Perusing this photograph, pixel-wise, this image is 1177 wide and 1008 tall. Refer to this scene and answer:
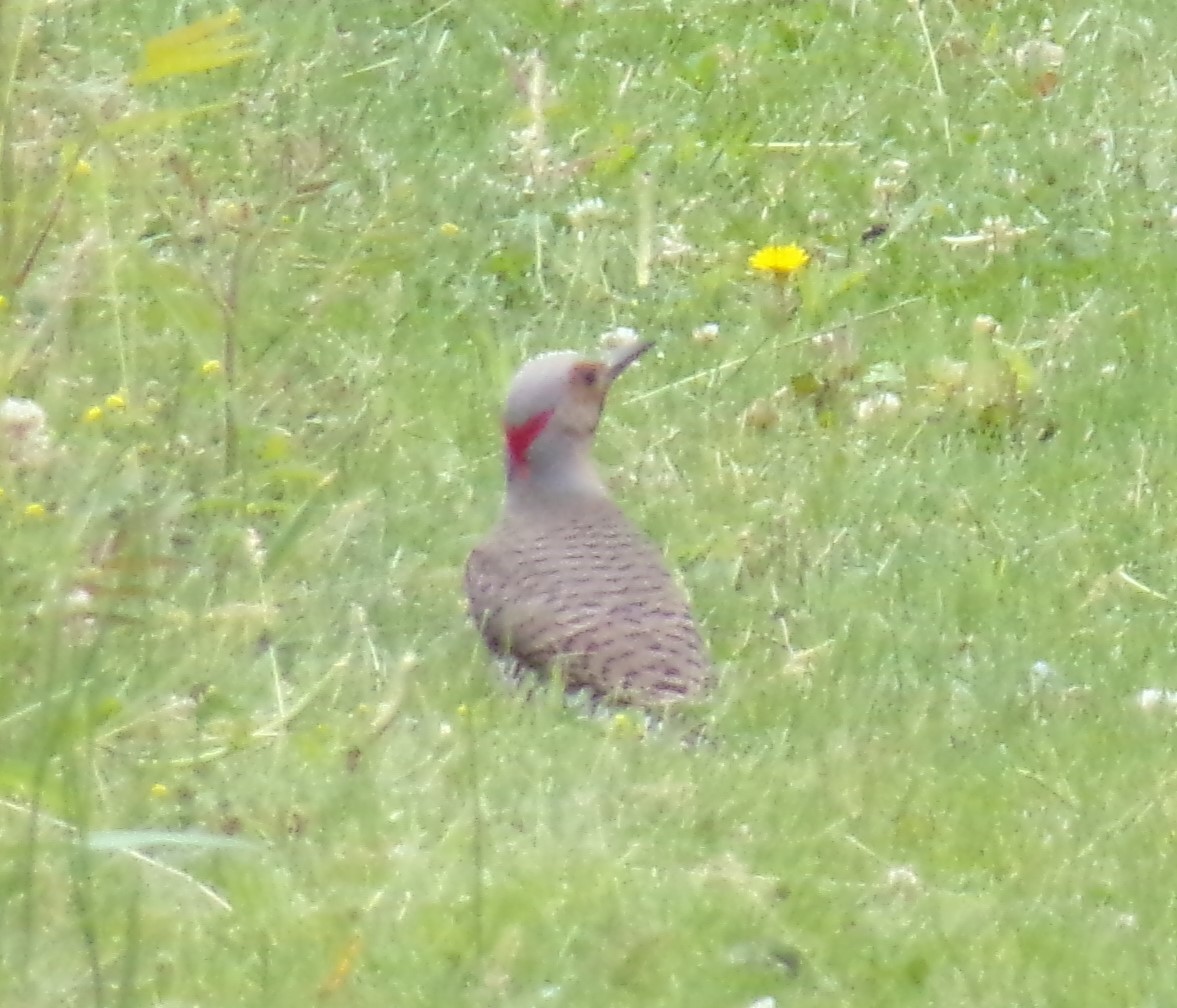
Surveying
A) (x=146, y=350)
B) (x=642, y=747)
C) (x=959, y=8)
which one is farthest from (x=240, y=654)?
(x=959, y=8)

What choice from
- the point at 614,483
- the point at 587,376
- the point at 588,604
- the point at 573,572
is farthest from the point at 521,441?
the point at 614,483

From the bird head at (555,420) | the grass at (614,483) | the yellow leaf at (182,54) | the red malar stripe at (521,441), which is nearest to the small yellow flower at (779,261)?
the grass at (614,483)

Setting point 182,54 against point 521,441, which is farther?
point 521,441

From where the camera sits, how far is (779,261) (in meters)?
7.43

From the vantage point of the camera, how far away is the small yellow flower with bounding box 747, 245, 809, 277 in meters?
7.43

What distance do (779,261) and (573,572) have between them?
2.17 meters

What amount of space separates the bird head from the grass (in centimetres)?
32

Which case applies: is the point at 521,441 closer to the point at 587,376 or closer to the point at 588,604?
the point at 587,376

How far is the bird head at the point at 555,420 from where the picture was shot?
18.9 ft

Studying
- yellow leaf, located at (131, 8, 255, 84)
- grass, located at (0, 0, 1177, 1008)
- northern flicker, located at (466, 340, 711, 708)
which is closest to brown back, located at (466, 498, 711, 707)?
northern flicker, located at (466, 340, 711, 708)

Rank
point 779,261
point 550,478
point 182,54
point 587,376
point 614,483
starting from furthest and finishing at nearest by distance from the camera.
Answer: point 779,261, point 614,483, point 587,376, point 550,478, point 182,54

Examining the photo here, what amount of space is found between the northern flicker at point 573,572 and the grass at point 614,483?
12cm

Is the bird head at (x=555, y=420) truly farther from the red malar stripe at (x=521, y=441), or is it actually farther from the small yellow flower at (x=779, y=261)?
the small yellow flower at (x=779, y=261)

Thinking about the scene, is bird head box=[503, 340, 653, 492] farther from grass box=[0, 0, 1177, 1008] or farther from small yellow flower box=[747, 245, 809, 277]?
small yellow flower box=[747, 245, 809, 277]
